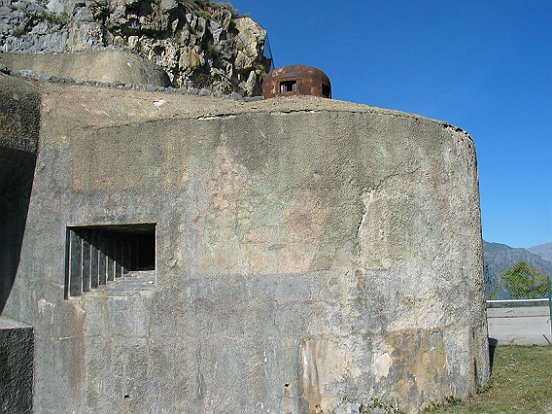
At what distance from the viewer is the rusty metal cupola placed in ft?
25.5

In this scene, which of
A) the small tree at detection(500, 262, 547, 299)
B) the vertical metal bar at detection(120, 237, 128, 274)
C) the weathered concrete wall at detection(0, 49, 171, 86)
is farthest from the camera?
the small tree at detection(500, 262, 547, 299)

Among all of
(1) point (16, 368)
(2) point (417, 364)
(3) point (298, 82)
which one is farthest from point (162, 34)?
(2) point (417, 364)

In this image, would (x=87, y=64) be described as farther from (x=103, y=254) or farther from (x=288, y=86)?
(x=103, y=254)

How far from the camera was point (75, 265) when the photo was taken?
20.1 feet

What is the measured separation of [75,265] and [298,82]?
12.5 ft

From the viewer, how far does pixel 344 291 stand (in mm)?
5387

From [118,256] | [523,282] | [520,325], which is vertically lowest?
[520,325]

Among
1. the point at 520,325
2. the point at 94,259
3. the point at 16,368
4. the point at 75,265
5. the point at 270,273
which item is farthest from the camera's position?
the point at 520,325

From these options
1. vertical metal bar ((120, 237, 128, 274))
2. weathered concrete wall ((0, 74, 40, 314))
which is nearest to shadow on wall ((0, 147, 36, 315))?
weathered concrete wall ((0, 74, 40, 314))

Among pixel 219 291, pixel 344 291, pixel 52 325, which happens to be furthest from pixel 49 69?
pixel 344 291

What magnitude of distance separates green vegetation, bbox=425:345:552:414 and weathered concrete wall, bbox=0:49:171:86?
25.6 ft

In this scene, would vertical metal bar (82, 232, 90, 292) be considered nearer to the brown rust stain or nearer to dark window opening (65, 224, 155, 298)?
dark window opening (65, 224, 155, 298)

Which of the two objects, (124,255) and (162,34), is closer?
(124,255)

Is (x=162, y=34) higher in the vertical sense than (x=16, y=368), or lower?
higher
